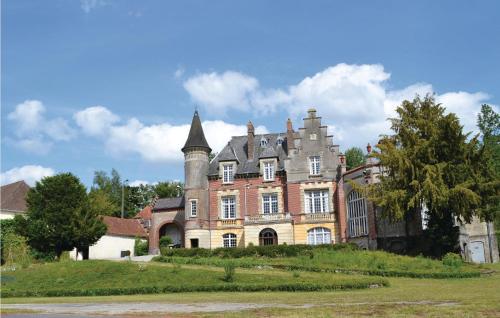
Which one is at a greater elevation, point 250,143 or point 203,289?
point 250,143

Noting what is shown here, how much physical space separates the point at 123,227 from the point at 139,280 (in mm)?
31729

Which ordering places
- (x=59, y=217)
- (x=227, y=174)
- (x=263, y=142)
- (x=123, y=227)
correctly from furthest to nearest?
(x=123, y=227)
(x=263, y=142)
(x=227, y=174)
(x=59, y=217)

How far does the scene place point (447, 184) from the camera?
3622cm

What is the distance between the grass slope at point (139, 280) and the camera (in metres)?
24.2

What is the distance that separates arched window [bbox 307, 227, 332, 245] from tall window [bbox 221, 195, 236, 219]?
750cm

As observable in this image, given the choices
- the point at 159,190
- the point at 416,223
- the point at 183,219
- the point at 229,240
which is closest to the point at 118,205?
the point at 159,190

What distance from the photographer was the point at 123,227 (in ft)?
197

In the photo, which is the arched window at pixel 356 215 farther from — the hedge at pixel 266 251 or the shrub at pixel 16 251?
the shrub at pixel 16 251

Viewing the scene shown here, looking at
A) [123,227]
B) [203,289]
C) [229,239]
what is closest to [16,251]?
[229,239]

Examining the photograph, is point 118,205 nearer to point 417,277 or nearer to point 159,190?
point 159,190

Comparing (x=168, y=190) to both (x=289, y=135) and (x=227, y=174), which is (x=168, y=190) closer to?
(x=227, y=174)

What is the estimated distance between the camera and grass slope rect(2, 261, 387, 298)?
2423 cm

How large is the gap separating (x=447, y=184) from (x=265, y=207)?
1772 centimetres

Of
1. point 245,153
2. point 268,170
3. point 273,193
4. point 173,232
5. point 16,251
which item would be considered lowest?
point 16,251
